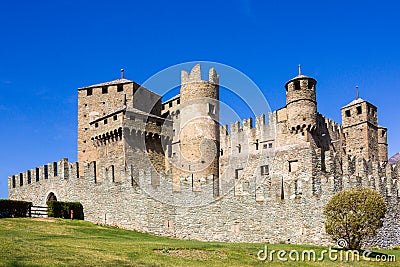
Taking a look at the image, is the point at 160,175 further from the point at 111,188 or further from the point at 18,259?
the point at 18,259

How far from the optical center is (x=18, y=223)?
29.8 m

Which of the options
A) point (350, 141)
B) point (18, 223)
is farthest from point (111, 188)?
point (350, 141)

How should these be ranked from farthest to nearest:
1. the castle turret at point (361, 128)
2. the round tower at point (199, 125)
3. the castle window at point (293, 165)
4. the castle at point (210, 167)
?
the castle turret at point (361, 128)
the round tower at point (199, 125)
the castle window at point (293, 165)
the castle at point (210, 167)

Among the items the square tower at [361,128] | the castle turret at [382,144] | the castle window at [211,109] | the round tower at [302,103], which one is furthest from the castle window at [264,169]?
the castle turret at [382,144]

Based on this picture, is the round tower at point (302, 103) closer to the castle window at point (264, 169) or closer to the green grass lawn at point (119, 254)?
the castle window at point (264, 169)

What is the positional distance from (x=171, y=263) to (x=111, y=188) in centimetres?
1811

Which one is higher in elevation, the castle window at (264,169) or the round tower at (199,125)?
the round tower at (199,125)

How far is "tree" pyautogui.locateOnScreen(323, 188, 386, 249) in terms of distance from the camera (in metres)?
25.0

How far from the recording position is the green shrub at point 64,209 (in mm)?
36594

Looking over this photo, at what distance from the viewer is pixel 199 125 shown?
1716 inches

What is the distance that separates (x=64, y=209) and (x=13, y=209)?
418cm

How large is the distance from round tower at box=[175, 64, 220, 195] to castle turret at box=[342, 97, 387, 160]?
15.5 meters

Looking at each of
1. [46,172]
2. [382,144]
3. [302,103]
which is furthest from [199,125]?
[382,144]

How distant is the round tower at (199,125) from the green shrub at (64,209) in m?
9.25
